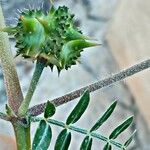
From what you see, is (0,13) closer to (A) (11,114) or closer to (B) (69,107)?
(A) (11,114)

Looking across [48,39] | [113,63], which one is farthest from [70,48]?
[113,63]

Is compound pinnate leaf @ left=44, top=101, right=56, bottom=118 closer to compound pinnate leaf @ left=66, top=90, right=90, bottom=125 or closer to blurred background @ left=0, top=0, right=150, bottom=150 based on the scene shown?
compound pinnate leaf @ left=66, top=90, right=90, bottom=125

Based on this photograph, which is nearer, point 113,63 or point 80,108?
point 80,108

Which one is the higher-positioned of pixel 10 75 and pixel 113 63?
pixel 10 75

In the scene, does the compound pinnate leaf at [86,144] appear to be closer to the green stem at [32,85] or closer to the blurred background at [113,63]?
the green stem at [32,85]

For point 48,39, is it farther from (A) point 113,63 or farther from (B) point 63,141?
(A) point 113,63

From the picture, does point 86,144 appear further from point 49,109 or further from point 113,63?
point 113,63

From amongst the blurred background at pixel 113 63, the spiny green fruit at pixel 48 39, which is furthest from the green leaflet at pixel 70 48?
the blurred background at pixel 113 63
